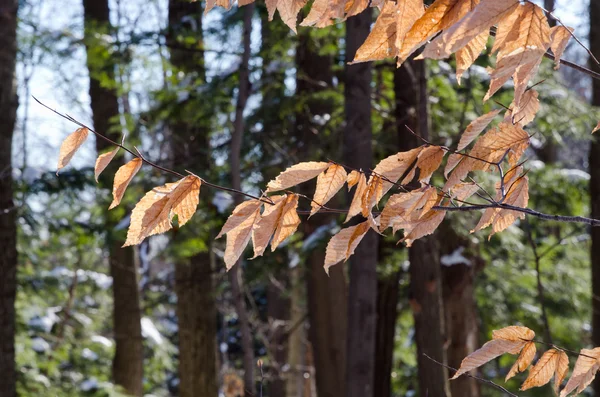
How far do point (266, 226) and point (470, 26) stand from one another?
2.20 ft

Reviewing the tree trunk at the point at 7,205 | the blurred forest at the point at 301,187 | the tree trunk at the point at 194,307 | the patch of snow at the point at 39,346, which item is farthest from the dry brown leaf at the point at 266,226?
the patch of snow at the point at 39,346

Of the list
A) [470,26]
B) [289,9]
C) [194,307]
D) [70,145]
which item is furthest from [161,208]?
[194,307]

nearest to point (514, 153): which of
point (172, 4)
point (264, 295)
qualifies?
point (172, 4)

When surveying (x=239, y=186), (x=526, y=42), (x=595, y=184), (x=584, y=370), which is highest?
(x=595, y=184)

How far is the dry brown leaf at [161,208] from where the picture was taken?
4.98 feet

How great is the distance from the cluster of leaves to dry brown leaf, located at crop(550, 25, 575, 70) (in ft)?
2.45

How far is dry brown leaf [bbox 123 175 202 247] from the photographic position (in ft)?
4.98

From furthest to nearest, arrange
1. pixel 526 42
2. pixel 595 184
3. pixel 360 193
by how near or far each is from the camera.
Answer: pixel 595 184 → pixel 360 193 → pixel 526 42

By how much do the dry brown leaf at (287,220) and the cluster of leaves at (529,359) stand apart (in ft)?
1.69

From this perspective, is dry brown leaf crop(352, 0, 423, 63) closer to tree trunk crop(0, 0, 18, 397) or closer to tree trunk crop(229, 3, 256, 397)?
tree trunk crop(229, 3, 256, 397)

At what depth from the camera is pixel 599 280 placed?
8.96 meters

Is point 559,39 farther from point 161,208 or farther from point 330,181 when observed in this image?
point 161,208

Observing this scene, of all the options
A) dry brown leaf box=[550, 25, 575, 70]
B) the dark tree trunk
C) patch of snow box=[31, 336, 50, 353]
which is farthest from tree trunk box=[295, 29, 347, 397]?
dry brown leaf box=[550, 25, 575, 70]

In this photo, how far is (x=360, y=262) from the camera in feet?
19.2
